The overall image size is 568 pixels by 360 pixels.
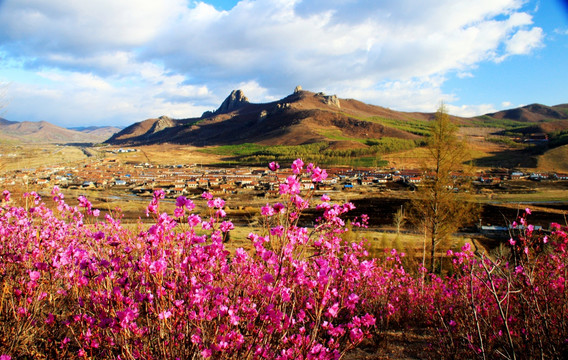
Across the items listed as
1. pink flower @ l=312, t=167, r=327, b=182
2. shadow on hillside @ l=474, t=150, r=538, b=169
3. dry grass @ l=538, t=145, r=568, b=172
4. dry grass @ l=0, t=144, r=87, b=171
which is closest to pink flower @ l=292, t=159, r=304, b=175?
pink flower @ l=312, t=167, r=327, b=182

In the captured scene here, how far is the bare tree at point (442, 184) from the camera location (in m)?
15.5

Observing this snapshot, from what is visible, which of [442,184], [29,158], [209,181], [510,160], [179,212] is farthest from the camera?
[510,160]

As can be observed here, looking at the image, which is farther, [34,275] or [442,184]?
[442,184]

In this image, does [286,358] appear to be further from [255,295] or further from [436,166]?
[436,166]

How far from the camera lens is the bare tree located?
1547cm

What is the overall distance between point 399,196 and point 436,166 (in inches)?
1873

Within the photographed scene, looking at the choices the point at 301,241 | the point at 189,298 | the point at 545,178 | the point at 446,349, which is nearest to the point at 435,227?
the point at 446,349

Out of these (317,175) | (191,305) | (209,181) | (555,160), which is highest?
(317,175)

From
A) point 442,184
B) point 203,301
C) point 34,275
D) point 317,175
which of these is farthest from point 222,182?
point 317,175

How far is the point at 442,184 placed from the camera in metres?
15.5

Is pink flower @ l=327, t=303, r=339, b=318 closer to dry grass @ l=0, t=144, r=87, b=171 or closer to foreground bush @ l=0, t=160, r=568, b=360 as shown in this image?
foreground bush @ l=0, t=160, r=568, b=360

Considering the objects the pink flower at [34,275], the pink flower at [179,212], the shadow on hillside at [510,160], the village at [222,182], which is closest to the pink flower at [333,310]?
the pink flower at [179,212]

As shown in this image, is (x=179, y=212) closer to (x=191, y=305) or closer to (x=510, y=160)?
(x=191, y=305)

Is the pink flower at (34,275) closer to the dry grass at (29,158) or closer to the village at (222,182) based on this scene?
the dry grass at (29,158)
